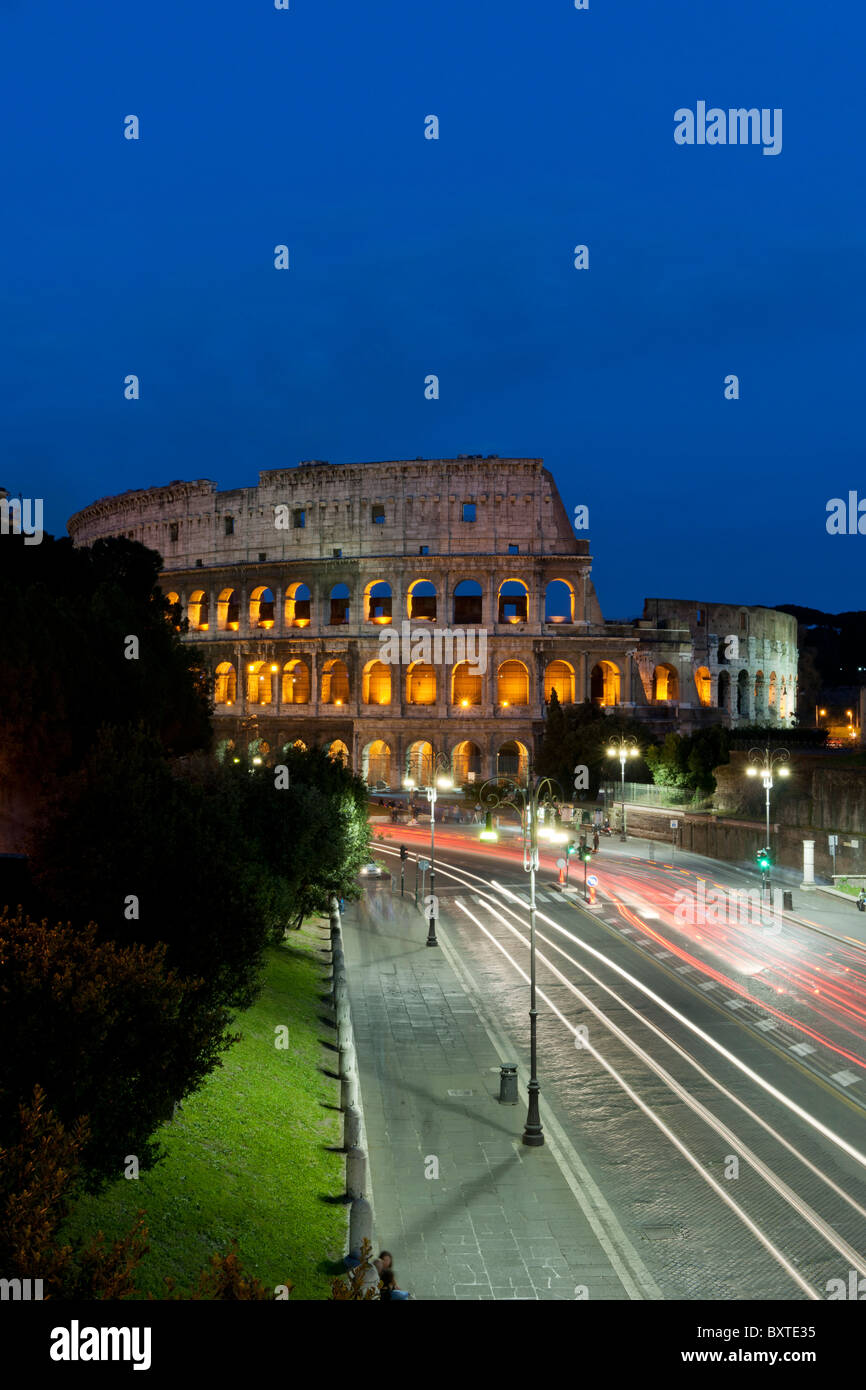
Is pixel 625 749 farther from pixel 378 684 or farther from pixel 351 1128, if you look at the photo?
pixel 351 1128

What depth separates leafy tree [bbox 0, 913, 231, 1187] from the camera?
394 inches

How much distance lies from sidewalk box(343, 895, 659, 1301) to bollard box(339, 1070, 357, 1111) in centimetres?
36

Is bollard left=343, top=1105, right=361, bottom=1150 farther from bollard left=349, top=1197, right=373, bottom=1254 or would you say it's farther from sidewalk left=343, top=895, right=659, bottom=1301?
bollard left=349, top=1197, right=373, bottom=1254

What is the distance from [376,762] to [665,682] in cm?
2418

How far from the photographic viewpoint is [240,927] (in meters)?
14.8

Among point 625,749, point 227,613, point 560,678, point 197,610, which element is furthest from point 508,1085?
point 197,610

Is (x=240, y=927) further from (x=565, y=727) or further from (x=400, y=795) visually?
(x=400, y=795)

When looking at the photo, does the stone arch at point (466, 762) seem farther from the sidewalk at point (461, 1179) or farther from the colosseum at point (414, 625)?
the sidewalk at point (461, 1179)

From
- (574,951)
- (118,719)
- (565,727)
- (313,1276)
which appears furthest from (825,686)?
(313,1276)

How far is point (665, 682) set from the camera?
80625 mm

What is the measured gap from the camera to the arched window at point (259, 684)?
78.6 metres

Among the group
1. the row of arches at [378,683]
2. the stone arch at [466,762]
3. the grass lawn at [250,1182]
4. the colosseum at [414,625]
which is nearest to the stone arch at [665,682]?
the colosseum at [414,625]

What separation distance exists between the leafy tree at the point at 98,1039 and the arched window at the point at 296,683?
224 feet
